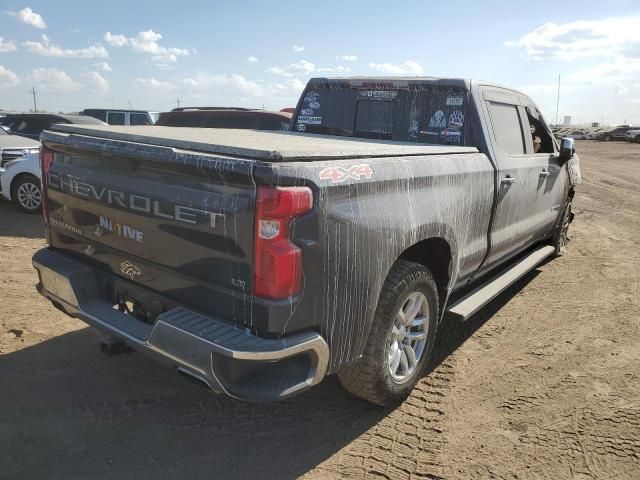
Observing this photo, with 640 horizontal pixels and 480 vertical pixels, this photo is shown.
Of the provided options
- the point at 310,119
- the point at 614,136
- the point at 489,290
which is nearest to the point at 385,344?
the point at 489,290

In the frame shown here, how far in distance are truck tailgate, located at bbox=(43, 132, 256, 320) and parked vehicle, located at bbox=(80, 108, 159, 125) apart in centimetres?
1386

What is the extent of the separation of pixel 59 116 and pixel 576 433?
493 inches

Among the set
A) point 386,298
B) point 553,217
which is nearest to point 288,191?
point 386,298

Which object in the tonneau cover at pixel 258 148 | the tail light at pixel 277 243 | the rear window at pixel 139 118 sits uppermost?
the rear window at pixel 139 118

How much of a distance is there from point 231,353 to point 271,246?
482 mm

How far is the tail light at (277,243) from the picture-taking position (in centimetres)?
226

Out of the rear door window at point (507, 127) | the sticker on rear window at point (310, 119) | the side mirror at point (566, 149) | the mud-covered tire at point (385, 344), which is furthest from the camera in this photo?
the side mirror at point (566, 149)

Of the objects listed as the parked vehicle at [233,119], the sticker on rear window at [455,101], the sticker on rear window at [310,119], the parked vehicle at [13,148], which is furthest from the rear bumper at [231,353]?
the parked vehicle at [13,148]

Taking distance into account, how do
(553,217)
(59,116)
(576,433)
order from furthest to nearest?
(59,116), (553,217), (576,433)

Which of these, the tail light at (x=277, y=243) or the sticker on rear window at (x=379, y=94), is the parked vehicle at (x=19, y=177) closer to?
the sticker on rear window at (x=379, y=94)

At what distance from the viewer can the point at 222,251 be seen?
2.43 m

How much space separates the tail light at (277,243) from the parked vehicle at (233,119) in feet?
23.1

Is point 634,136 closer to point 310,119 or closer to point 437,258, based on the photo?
point 310,119

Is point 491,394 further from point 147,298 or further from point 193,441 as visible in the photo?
point 147,298
